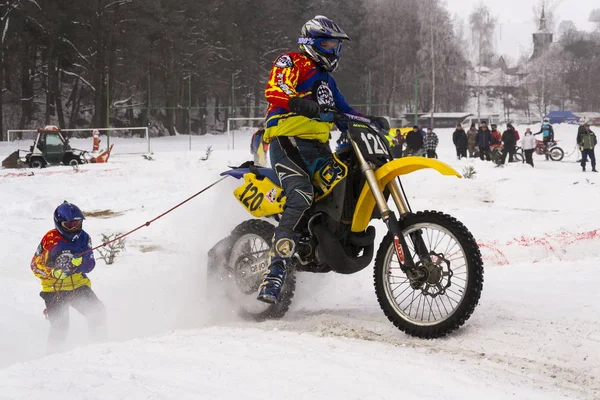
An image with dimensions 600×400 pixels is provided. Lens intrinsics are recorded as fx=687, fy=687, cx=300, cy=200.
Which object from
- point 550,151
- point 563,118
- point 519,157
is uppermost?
point 563,118

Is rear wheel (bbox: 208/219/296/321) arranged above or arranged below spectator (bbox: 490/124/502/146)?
below

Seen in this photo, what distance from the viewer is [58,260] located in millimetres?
6891

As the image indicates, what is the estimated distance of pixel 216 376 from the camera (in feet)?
12.3

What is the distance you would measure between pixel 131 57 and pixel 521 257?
131ft

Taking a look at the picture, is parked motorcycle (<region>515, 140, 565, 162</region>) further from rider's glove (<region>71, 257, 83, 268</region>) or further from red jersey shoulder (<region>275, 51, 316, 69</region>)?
red jersey shoulder (<region>275, 51, 316, 69</region>)

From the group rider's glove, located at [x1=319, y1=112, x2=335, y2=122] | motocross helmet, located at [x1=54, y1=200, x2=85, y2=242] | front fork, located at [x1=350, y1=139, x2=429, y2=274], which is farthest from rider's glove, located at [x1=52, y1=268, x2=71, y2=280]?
front fork, located at [x1=350, y1=139, x2=429, y2=274]

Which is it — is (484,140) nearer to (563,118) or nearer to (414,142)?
(414,142)

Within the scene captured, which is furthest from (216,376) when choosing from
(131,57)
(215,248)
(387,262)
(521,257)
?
(131,57)

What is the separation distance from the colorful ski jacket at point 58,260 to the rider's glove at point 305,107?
123 inches

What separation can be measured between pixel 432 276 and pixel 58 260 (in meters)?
3.97

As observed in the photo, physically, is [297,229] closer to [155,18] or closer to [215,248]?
[215,248]

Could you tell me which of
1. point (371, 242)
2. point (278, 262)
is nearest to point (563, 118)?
point (371, 242)

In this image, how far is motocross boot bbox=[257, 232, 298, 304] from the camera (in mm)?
5508

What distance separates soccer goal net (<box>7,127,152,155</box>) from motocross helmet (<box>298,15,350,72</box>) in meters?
30.8
